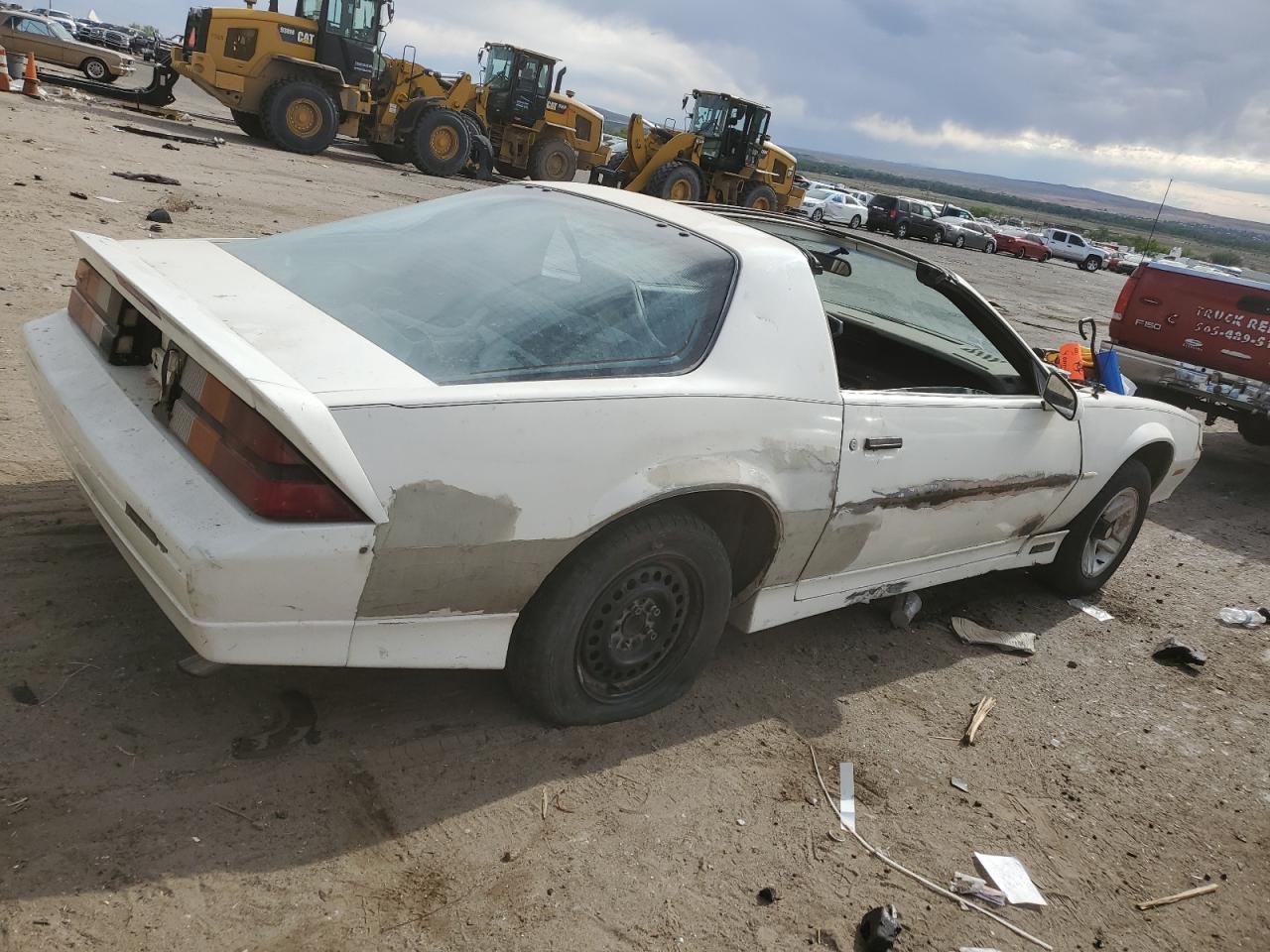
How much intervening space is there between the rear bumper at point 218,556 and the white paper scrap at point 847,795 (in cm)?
149

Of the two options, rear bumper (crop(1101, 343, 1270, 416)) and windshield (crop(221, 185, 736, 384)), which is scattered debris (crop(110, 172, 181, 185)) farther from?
rear bumper (crop(1101, 343, 1270, 416))

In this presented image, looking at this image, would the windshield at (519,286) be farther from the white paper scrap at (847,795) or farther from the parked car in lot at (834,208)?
the parked car in lot at (834,208)

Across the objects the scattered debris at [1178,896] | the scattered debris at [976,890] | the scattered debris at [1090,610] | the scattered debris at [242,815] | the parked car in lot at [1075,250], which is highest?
the parked car in lot at [1075,250]

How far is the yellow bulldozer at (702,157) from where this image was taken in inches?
890

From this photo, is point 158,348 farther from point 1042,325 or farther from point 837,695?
point 1042,325

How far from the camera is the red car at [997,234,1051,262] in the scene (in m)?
42.5

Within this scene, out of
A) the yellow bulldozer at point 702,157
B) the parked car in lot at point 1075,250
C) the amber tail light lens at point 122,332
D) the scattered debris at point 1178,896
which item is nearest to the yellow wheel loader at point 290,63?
the yellow bulldozer at point 702,157

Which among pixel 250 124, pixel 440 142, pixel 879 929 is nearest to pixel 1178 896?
pixel 879 929

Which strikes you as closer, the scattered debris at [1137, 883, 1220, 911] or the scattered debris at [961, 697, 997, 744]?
the scattered debris at [1137, 883, 1220, 911]

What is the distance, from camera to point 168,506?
230cm

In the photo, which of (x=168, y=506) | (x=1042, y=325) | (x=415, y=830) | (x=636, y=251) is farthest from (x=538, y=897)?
(x=1042, y=325)

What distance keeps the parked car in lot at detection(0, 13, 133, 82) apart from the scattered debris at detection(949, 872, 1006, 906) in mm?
28696

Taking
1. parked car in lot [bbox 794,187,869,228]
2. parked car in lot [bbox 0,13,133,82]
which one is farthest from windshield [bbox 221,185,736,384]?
parked car in lot [bbox 794,187,869,228]

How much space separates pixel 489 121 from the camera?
22062 millimetres
